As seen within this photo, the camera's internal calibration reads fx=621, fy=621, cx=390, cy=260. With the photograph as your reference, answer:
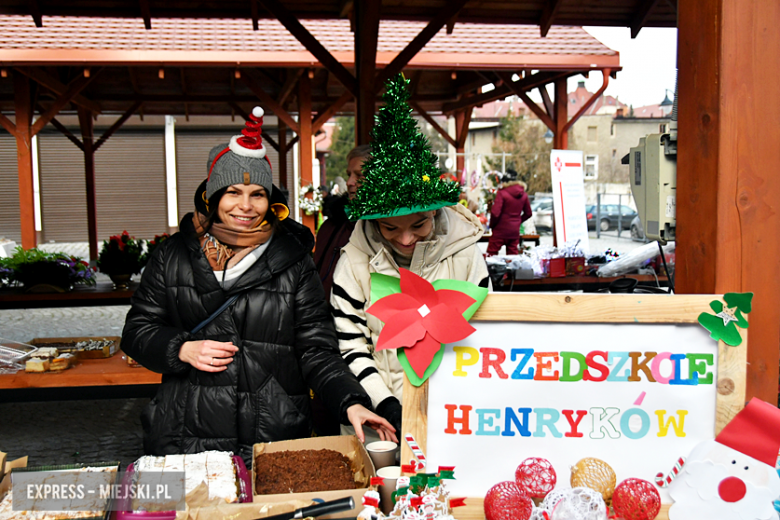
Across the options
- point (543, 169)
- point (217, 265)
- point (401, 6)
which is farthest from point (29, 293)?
point (543, 169)

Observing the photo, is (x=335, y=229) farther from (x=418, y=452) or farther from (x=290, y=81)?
(x=290, y=81)

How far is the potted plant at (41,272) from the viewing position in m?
6.10

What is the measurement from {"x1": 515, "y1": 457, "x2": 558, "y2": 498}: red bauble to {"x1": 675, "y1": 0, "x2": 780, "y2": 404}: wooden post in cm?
64

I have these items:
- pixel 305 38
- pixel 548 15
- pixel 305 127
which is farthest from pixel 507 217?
pixel 305 38

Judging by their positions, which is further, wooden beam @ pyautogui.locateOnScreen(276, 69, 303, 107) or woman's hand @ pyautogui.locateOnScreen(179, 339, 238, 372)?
wooden beam @ pyautogui.locateOnScreen(276, 69, 303, 107)

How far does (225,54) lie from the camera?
32.7ft

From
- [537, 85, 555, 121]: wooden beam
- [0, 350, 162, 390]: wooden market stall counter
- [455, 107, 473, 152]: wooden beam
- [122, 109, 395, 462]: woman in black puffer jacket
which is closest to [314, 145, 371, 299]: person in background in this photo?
[0, 350, 162, 390]: wooden market stall counter

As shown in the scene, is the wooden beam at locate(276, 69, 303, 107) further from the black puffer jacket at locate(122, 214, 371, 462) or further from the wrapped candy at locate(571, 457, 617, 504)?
the wrapped candy at locate(571, 457, 617, 504)

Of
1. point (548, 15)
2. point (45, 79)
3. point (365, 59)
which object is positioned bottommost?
point (365, 59)

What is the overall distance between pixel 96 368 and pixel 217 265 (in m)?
1.93

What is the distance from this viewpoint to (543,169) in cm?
4003

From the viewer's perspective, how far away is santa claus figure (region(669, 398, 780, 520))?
48.3 inches

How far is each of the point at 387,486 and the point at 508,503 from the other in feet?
0.83

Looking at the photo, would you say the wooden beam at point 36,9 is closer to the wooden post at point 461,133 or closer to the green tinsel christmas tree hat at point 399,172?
the green tinsel christmas tree hat at point 399,172
